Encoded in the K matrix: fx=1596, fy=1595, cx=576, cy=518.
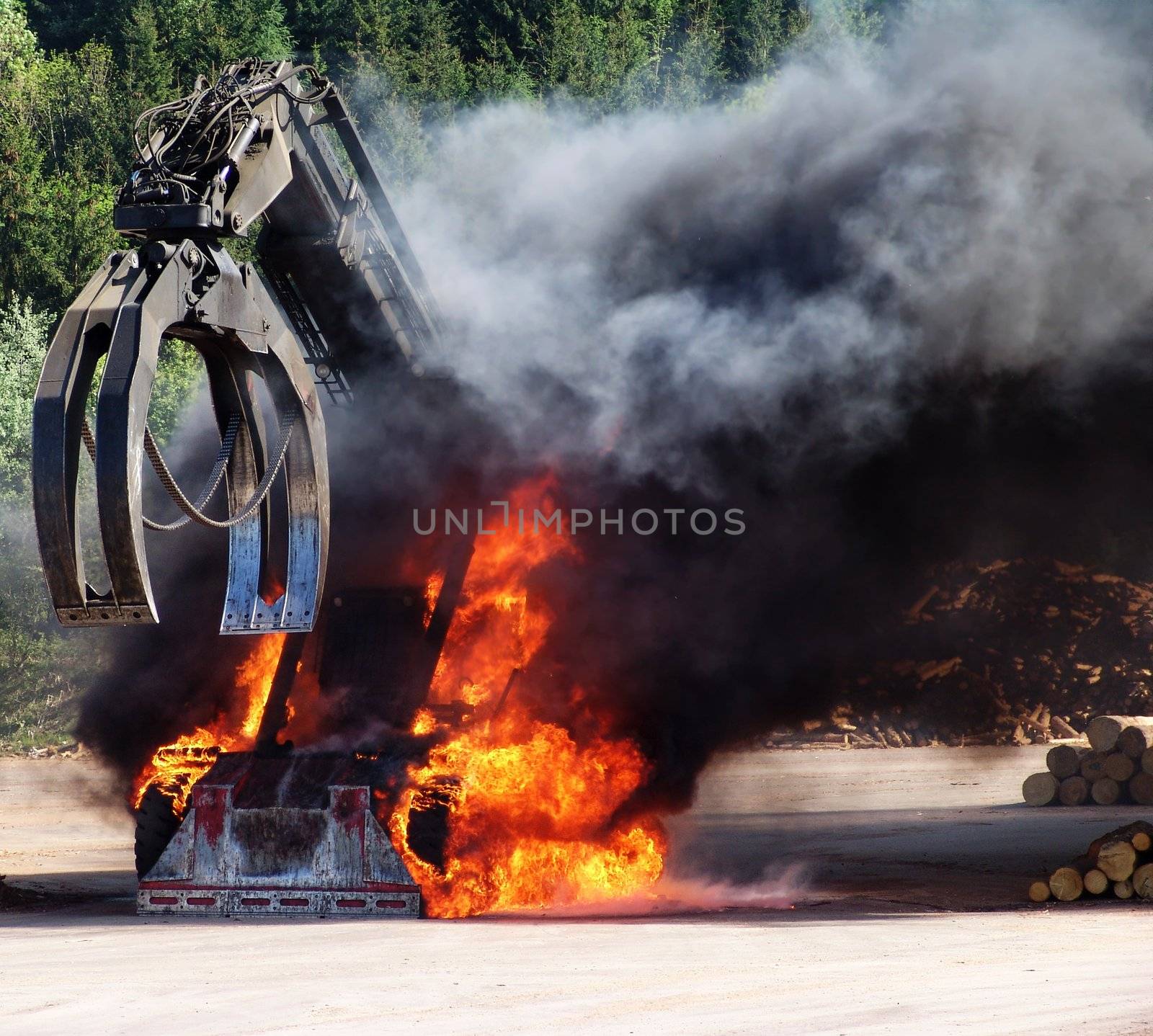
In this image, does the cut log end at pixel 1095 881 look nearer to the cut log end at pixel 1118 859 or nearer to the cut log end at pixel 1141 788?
the cut log end at pixel 1118 859

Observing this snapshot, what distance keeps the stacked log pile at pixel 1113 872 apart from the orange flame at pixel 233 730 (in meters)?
8.14

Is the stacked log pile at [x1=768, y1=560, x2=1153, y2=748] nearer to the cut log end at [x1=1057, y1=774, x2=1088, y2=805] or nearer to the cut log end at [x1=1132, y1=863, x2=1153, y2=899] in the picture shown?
the cut log end at [x1=1057, y1=774, x2=1088, y2=805]

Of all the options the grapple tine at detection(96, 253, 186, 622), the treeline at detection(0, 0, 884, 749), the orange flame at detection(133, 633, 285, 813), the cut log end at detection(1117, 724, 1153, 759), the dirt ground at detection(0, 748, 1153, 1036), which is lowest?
the dirt ground at detection(0, 748, 1153, 1036)

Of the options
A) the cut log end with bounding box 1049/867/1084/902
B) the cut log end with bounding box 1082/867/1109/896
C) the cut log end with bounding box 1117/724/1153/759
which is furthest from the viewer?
the cut log end with bounding box 1117/724/1153/759

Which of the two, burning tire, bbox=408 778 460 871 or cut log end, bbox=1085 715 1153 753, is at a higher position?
cut log end, bbox=1085 715 1153 753

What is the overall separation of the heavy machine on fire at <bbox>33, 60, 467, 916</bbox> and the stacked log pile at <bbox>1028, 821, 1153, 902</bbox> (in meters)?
6.18

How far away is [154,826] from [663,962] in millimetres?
5946

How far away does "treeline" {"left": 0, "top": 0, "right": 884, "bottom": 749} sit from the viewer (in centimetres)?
4381

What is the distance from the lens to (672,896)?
15.9 metres

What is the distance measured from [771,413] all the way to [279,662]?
5.79 metres

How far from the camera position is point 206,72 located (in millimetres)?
61469

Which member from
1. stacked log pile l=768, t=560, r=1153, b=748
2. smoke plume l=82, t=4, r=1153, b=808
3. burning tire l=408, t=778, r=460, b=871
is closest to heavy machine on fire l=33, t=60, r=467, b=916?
burning tire l=408, t=778, r=460, b=871

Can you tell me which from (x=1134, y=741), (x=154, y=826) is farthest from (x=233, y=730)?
(x=1134, y=741)

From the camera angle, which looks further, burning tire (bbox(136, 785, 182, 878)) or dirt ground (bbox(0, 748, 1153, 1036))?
burning tire (bbox(136, 785, 182, 878))
